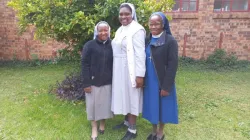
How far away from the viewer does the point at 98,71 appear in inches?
119

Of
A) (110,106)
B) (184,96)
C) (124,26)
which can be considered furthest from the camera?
(184,96)

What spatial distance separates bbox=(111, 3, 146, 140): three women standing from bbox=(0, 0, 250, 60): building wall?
527 centimetres

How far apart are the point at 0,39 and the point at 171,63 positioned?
7520 mm

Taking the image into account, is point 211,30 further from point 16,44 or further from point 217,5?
point 16,44

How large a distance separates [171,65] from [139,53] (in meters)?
0.45

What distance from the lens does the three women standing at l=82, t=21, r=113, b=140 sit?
9.70ft

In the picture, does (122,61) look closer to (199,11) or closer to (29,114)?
(29,114)

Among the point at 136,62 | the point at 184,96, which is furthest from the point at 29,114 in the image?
the point at 184,96

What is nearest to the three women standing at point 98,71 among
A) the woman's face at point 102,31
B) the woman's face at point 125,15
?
the woman's face at point 102,31

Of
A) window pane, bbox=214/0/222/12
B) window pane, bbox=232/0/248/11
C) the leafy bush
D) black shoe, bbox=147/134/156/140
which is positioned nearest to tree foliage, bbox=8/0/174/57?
the leafy bush

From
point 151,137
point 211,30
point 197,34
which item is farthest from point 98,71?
point 211,30

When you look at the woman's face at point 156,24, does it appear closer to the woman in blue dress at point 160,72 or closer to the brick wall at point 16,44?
the woman in blue dress at point 160,72

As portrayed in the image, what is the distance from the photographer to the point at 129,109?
3.07 m

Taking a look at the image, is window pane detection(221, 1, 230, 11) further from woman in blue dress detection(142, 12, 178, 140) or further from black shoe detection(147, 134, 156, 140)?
black shoe detection(147, 134, 156, 140)
